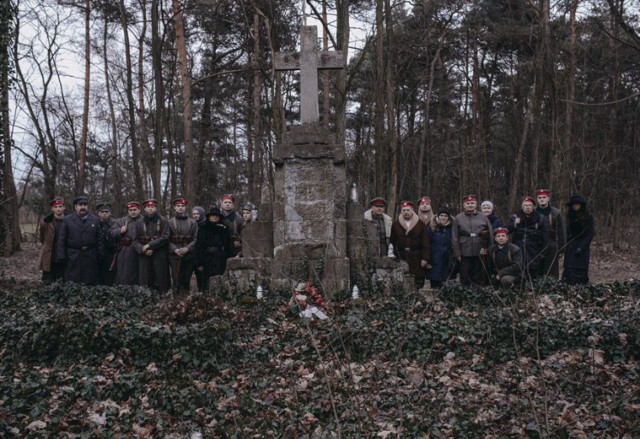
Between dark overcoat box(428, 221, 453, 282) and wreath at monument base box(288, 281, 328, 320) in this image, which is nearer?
wreath at monument base box(288, 281, 328, 320)

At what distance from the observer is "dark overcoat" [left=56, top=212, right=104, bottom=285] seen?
10602 millimetres

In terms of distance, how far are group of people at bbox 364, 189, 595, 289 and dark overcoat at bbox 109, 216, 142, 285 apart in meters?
3.97

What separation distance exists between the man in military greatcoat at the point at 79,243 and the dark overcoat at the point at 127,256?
357 millimetres

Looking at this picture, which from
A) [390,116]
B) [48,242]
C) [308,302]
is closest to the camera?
[308,302]

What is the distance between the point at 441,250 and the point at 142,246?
4915mm

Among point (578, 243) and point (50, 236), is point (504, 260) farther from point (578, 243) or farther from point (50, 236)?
point (50, 236)

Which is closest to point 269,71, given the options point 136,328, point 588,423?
point 136,328

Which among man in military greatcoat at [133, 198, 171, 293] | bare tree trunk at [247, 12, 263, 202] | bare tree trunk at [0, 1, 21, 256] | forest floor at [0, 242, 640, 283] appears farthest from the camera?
bare tree trunk at [247, 12, 263, 202]

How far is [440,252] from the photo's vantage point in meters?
10.2

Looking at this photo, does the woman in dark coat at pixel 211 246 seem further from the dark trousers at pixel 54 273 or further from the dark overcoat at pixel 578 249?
the dark overcoat at pixel 578 249

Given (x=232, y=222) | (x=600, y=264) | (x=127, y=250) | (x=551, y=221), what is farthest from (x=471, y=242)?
(x=600, y=264)

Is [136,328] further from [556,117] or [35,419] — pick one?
[556,117]

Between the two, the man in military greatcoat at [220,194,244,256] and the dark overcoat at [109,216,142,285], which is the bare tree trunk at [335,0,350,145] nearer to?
the man in military greatcoat at [220,194,244,256]

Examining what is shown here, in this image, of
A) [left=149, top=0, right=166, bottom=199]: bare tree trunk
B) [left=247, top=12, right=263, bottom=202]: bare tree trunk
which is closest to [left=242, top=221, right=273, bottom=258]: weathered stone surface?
[left=149, top=0, right=166, bottom=199]: bare tree trunk
